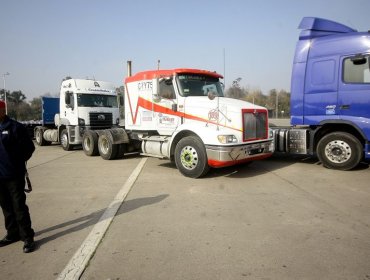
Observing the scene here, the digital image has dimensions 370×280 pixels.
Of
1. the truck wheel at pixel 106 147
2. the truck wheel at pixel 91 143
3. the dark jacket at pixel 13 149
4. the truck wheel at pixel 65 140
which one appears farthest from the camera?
the truck wheel at pixel 65 140

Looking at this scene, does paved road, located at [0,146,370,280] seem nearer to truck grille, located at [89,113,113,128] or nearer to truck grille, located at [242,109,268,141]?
truck grille, located at [242,109,268,141]

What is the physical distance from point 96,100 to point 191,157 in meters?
7.84

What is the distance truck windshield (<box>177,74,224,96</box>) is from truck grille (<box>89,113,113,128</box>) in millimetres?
6537

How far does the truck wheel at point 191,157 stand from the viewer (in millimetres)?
6914

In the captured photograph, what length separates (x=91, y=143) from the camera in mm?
11188

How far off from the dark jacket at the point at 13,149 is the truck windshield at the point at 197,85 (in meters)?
4.77

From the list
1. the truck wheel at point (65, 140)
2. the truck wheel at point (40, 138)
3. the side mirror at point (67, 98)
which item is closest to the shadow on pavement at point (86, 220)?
the side mirror at point (67, 98)

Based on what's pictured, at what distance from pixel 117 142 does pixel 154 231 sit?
6.49 metres

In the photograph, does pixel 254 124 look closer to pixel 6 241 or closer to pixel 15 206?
pixel 15 206

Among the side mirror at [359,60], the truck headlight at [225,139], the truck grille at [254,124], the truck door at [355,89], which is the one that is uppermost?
the side mirror at [359,60]

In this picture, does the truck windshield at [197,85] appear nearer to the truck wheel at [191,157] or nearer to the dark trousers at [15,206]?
the truck wheel at [191,157]

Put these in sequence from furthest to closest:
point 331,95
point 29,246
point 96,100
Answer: point 96,100 → point 331,95 → point 29,246

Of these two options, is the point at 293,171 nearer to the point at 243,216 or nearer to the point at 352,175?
the point at 352,175

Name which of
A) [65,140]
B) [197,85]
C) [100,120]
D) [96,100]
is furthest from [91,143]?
[197,85]
